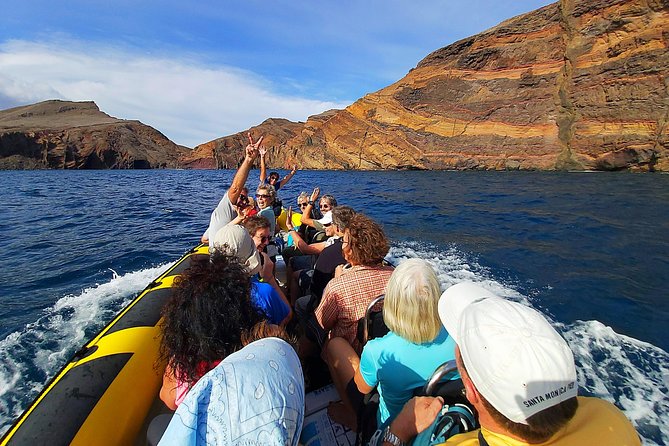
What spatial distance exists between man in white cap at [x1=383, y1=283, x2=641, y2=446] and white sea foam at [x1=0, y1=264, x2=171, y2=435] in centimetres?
362

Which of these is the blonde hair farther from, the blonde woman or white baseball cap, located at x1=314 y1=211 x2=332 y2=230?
white baseball cap, located at x1=314 y1=211 x2=332 y2=230

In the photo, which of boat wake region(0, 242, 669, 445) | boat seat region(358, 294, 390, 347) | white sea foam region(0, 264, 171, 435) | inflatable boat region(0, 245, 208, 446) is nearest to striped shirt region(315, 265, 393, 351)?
boat seat region(358, 294, 390, 347)

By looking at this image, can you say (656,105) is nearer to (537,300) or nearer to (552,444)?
(537,300)

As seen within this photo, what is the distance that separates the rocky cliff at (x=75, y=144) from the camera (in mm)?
68938

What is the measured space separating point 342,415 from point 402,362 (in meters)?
0.65

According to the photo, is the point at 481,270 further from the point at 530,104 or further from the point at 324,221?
the point at 530,104

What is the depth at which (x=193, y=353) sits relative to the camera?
1357mm

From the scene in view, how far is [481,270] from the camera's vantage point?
6133 millimetres

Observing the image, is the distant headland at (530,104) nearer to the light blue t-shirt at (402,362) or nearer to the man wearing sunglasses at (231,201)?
the man wearing sunglasses at (231,201)

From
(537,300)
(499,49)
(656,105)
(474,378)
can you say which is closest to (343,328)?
(474,378)

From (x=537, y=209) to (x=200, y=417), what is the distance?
43.1 feet

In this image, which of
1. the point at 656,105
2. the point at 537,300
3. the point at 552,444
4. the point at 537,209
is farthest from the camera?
the point at 656,105

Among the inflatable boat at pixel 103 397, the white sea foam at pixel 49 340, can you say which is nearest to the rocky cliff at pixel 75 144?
the white sea foam at pixel 49 340

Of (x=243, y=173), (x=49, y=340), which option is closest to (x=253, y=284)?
(x=243, y=173)
